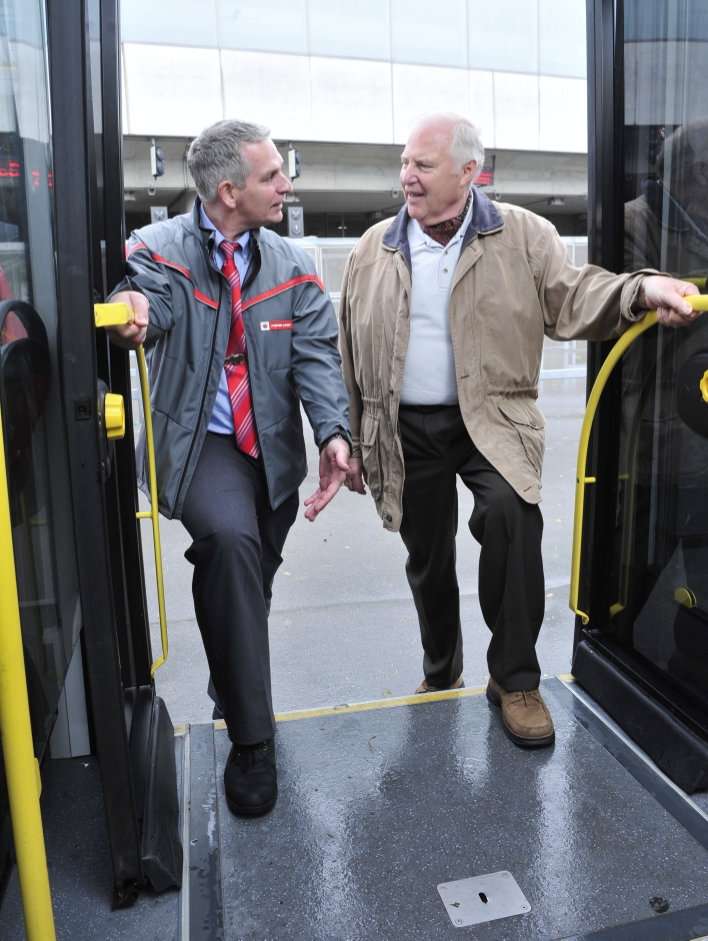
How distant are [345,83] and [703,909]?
63.8ft

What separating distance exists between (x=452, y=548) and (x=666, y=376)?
950mm

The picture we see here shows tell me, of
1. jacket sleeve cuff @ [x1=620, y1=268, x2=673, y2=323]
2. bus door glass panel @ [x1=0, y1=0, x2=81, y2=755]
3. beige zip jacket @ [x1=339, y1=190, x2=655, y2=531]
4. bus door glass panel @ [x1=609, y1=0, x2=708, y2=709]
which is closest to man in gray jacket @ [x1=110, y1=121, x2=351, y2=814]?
beige zip jacket @ [x1=339, y1=190, x2=655, y2=531]

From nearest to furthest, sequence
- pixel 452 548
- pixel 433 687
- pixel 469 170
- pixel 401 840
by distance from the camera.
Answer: pixel 401 840 → pixel 469 170 → pixel 452 548 → pixel 433 687

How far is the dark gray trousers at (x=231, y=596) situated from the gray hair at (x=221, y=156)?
2.85 ft

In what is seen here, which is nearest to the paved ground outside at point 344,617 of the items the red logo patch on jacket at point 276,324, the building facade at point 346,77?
the red logo patch on jacket at point 276,324

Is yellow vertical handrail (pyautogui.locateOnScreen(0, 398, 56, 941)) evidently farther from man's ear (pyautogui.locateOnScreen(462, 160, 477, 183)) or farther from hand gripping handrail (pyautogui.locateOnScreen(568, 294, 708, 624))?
man's ear (pyautogui.locateOnScreen(462, 160, 477, 183))

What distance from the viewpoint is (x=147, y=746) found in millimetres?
2309

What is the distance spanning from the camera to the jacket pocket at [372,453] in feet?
9.37

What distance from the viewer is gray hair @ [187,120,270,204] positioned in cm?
Result: 246

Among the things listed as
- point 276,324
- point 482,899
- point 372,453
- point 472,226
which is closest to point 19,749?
point 482,899

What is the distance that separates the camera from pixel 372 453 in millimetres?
2873

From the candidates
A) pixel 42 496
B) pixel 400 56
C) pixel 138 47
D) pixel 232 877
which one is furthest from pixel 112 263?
pixel 400 56

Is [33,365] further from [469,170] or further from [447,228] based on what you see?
[469,170]

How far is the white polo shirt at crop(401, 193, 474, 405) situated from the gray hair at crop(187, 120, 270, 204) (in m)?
0.67
